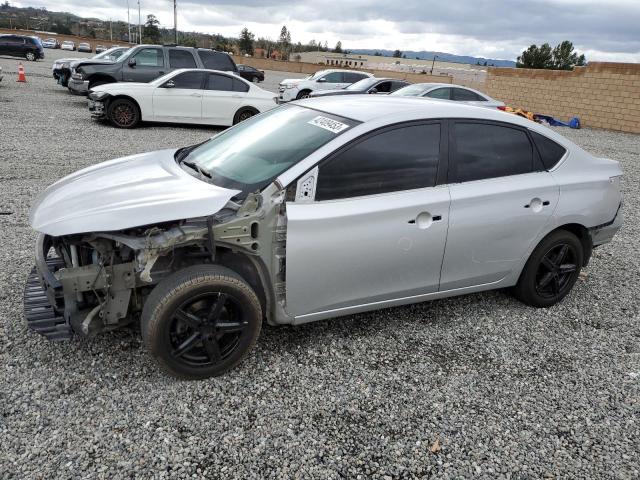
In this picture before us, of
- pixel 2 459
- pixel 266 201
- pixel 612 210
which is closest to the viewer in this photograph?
pixel 2 459

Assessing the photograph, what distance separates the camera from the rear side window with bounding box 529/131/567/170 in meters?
3.91

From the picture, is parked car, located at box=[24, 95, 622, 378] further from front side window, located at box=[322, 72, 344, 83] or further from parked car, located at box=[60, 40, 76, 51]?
parked car, located at box=[60, 40, 76, 51]

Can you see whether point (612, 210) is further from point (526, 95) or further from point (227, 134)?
point (526, 95)

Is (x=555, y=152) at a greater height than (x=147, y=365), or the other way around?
(x=555, y=152)

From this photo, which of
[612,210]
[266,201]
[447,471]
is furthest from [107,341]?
[612,210]

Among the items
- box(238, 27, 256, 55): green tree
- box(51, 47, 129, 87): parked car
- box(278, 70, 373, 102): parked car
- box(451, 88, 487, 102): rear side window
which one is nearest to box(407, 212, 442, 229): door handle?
box(451, 88, 487, 102): rear side window

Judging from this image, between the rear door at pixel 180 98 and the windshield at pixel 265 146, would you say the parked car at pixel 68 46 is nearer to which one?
the rear door at pixel 180 98

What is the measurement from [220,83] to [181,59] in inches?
97.9

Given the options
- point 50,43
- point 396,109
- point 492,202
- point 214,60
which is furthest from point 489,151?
point 50,43

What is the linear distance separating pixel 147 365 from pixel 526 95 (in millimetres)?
23342

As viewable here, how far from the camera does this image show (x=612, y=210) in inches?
167

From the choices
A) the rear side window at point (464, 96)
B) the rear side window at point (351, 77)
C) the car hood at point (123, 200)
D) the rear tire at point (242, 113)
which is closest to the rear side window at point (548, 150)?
the car hood at point (123, 200)

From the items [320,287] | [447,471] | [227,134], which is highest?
[227,134]

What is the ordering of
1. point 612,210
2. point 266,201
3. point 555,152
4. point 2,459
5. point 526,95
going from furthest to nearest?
point 526,95, point 612,210, point 555,152, point 266,201, point 2,459
